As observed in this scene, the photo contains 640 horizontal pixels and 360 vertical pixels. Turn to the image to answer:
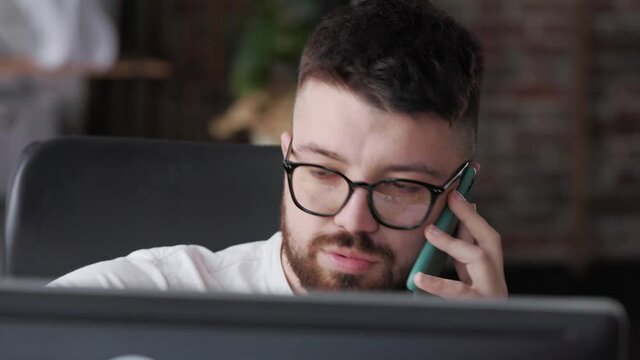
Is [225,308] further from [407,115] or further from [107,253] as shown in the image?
[107,253]

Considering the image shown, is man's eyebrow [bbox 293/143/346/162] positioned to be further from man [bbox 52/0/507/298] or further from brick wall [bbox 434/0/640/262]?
brick wall [bbox 434/0/640/262]

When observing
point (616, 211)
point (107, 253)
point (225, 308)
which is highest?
point (225, 308)

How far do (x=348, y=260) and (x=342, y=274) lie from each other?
0.02 metres

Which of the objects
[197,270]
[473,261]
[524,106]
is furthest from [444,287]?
[524,106]

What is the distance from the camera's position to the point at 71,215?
1.30m

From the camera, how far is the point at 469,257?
100cm

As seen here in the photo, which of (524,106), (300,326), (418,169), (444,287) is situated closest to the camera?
(300,326)

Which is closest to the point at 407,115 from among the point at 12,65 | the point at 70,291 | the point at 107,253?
the point at 107,253

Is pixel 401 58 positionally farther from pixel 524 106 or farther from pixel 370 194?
pixel 524 106

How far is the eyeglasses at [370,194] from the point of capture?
1.02 metres

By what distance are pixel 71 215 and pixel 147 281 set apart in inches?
10.7

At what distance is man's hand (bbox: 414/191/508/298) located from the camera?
952 millimetres

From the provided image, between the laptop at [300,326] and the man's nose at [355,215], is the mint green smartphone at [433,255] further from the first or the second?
the laptop at [300,326]

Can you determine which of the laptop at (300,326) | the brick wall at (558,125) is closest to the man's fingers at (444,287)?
the laptop at (300,326)
